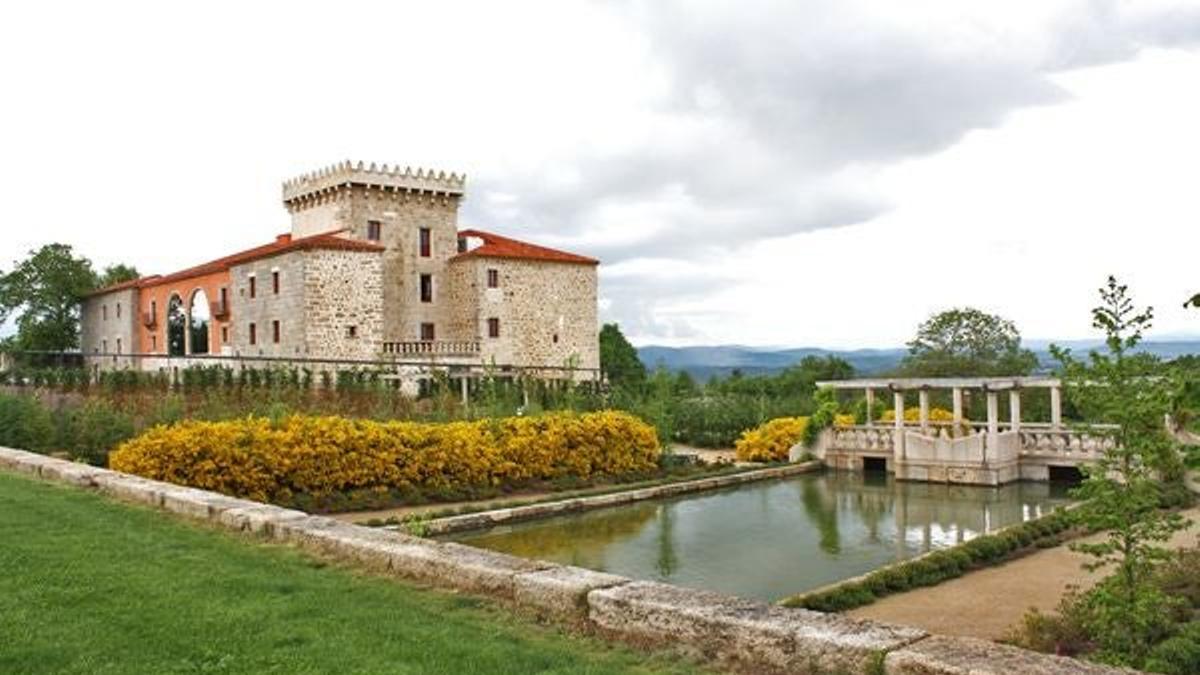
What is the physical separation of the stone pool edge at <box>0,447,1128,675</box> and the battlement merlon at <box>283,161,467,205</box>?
3335 cm

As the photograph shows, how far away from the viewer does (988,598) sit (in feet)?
30.7

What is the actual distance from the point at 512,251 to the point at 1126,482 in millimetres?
36032

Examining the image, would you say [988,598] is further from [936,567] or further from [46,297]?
[46,297]

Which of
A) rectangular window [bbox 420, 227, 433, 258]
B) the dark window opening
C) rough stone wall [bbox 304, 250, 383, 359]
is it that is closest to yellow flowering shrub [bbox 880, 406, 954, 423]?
the dark window opening

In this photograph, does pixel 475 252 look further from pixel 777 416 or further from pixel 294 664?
pixel 294 664

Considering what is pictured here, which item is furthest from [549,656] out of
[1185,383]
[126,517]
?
[126,517]

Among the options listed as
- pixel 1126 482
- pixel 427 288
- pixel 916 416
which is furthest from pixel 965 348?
pixel 1126 482

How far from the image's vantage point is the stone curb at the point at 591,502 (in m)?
13.7

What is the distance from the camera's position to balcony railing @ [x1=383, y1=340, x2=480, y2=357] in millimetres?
38281

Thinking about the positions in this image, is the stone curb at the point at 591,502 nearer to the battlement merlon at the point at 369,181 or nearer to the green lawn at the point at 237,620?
the green lawn at the point at 237,620

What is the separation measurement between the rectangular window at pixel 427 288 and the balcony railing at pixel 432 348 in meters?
2.35

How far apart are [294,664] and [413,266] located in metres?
37.2

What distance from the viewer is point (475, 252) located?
40375 mm

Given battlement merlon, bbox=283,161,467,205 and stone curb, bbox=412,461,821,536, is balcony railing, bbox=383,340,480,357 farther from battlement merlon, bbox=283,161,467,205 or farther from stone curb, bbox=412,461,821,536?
stone curb, bbox=412,461,821,536
